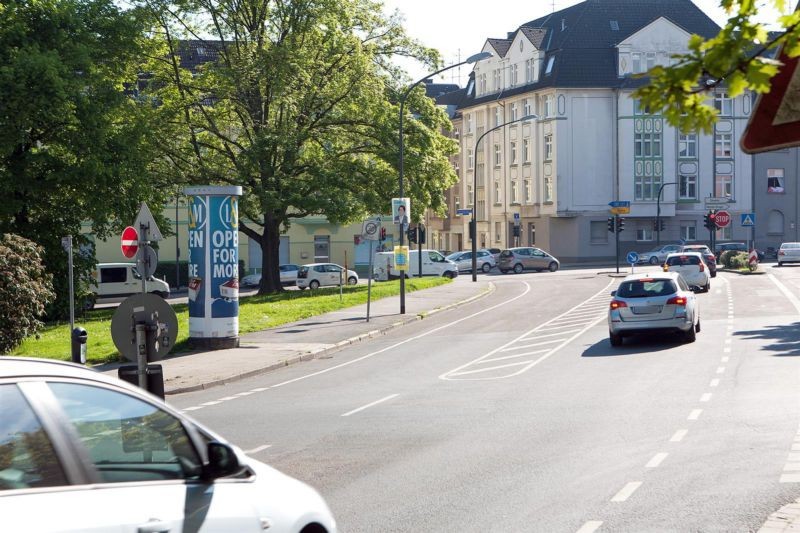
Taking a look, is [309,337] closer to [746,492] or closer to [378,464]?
[378,464]

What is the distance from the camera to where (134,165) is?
39406 mm

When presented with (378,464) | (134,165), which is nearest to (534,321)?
(134,165)

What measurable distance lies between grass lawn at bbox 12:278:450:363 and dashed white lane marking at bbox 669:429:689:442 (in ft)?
48.8

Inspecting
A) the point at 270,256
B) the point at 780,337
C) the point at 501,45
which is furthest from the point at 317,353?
the point at 501,45

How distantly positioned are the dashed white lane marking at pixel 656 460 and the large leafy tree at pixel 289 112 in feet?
105

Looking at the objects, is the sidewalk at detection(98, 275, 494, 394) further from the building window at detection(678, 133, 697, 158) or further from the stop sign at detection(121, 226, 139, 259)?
the building window at detection(678, 133, 697, 158)

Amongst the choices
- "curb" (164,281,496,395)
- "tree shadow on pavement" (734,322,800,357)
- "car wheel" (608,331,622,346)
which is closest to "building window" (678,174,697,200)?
"curb" (164,281,496,395)

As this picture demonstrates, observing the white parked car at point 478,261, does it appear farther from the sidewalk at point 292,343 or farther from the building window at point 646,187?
the sidewalk at point 292,343

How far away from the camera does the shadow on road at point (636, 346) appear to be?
23516 millimetres

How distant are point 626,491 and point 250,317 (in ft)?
84.9

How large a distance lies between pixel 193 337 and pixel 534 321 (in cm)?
1074

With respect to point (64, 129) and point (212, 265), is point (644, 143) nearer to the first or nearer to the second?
point (64, 129)

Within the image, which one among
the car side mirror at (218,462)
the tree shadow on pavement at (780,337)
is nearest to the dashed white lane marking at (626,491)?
the car side mirror at (218,462)

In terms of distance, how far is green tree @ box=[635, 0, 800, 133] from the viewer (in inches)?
177
